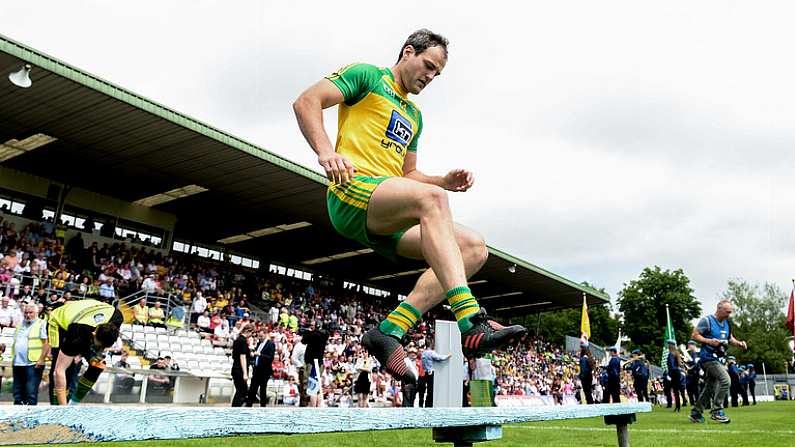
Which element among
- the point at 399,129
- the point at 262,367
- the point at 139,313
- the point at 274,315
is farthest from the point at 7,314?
the point at 399,129

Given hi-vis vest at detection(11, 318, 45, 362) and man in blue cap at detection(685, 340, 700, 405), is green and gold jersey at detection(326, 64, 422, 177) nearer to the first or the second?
hi-vis vest at detection(11, 318, 45, 362)

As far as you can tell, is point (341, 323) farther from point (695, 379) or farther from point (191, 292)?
point (695, 379)

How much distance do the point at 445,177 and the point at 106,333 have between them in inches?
164

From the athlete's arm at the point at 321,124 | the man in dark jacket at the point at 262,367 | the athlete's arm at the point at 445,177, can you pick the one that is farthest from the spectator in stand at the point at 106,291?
the athlete's arm at the point at 321,124

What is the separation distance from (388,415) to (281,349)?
54.3ft

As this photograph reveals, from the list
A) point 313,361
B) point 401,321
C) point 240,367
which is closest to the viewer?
point 401,321

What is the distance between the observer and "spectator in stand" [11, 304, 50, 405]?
800cm

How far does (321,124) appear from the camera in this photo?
2729mm

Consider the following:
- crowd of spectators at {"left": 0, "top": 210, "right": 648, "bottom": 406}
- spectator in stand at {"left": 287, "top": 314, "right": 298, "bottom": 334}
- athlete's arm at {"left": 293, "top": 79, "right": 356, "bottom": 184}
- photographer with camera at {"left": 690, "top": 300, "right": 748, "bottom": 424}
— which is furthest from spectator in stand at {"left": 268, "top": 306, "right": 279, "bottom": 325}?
athlete's arm at {"left": 293, "top": 79, "right": 356, "bottom": 184}

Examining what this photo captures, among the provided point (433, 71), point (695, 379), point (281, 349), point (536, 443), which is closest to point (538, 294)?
point (695, 379)

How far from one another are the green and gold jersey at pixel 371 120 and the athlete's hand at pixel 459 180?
0.38 m

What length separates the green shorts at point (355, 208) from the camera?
109 inches

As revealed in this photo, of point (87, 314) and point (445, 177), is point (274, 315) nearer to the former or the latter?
point (87, 314)

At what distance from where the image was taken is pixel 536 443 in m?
6.53
